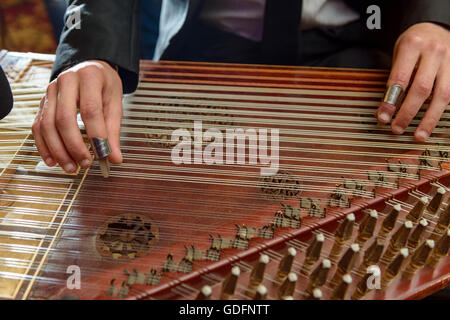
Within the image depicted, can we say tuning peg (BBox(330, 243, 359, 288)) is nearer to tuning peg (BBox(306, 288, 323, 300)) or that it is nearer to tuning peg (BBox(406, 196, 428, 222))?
tuning peg (BBox(306, 288, 323, 300))

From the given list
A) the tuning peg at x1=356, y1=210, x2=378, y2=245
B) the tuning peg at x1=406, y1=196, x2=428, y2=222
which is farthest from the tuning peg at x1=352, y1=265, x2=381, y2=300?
the tuning peg at x1=406, y1=196, x2=428, y2=222

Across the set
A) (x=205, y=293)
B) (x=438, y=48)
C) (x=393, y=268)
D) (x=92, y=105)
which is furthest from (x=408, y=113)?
(x=92, y=105)

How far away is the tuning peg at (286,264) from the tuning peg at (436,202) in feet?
1.64

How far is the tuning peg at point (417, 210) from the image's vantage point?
118 cm

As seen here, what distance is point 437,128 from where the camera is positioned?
1.51m

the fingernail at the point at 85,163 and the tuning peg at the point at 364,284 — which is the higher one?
the fingernail at the point at 85,163

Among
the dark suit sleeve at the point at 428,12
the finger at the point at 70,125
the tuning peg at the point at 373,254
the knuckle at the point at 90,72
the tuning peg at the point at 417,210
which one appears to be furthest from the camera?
the dark suit sleeve at the point at 428,12

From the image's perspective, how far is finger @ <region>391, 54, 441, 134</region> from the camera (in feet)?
4.80

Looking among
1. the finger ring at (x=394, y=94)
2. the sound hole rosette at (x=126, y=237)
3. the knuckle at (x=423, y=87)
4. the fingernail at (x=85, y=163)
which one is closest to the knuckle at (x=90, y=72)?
the fingernail at (x=85, y=163)

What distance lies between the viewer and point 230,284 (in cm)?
101

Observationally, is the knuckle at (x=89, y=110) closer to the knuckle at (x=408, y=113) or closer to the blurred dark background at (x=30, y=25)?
the knuckle at (x=408, y=113)

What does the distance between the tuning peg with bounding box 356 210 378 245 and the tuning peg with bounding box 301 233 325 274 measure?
0.15 meters

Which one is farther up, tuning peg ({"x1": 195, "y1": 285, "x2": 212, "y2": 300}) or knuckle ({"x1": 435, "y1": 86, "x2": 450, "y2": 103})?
knuckle ({"x1": 435, "y1": 86, "x2": 450, "y2": 103})
